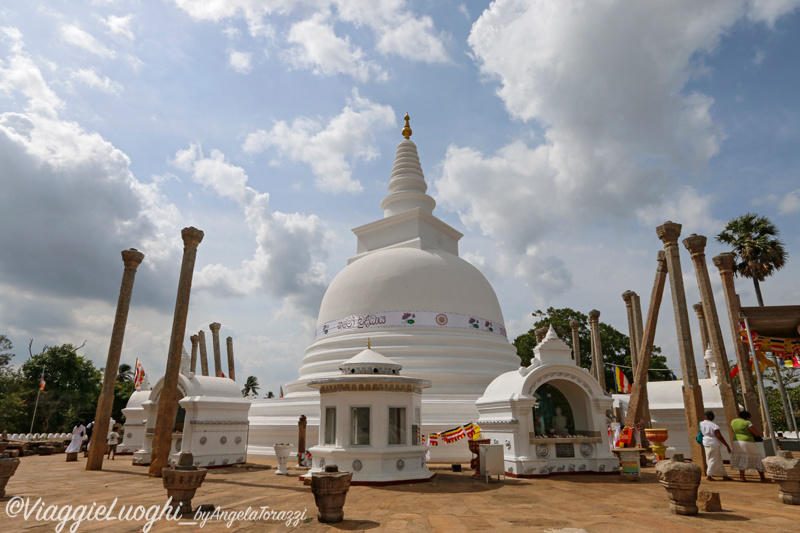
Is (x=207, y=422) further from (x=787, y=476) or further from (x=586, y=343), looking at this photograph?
(x=586, y=343)

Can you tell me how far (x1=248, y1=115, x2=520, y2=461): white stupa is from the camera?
22.9m

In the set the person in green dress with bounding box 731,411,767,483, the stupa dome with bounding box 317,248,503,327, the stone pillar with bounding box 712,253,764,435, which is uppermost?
the stupa dome with bounding box 317,248,503,327

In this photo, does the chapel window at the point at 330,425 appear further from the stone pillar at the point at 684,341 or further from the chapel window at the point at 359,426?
the stone pillar at the point at 684,341

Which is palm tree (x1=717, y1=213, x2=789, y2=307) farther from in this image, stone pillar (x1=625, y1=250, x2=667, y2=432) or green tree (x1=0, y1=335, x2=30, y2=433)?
green tree (x1=0, y1=335, x2=30, y2=433)

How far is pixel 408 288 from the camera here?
85.8ft

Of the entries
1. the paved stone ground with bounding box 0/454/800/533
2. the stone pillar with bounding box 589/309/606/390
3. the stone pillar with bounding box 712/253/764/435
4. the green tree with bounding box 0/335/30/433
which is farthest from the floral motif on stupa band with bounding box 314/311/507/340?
the green tree with bounding box 0/335/30/433

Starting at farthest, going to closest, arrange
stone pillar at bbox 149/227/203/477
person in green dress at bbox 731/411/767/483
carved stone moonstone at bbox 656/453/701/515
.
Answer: stone pillar at bbox 149/227/203/477, person in green dress at bbox 731/411/767/483, carved stone moonstone at bbox 656/453/701/515

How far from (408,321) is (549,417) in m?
9.53

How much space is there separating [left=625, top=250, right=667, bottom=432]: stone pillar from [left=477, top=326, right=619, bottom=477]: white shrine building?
5.38 feet

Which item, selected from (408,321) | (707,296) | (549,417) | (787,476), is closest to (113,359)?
(408,321)

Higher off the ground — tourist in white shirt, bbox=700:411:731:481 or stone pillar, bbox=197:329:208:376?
stone pillar, bbox=197:329:208:376

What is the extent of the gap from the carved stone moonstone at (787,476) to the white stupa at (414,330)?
11.9 metres

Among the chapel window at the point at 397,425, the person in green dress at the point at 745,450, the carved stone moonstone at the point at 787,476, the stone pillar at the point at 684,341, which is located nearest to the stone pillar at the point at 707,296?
the stone pillar at the point at 684,341

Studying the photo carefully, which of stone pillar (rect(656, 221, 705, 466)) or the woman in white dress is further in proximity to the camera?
the woman in white dress
